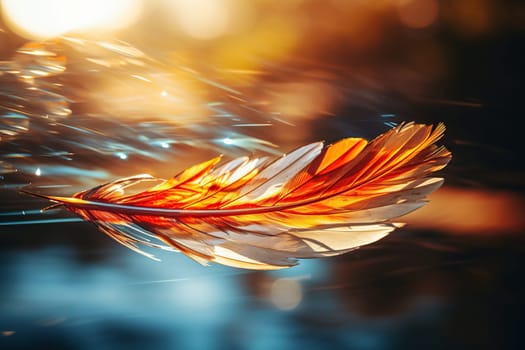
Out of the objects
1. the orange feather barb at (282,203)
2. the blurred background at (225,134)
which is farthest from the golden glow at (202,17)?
the orange feather barb at (282,203)

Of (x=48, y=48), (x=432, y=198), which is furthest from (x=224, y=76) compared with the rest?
(x=432, y=198)

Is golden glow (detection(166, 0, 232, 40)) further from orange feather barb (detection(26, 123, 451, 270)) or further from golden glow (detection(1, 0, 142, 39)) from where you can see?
orange feather barb (detection(26, 123, 451, 270))

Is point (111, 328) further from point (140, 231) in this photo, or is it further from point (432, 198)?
point (432, 198)

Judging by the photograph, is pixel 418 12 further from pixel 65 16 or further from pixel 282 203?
pixel 65 16

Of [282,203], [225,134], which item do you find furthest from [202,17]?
[282,203]

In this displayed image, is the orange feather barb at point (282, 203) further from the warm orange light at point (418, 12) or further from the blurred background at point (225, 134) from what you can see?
the warm orange light at point (418, 12)

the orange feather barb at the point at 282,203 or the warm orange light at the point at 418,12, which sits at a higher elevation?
the warm orange light at the point at 418,12
